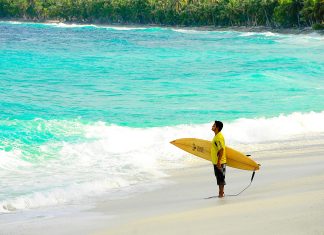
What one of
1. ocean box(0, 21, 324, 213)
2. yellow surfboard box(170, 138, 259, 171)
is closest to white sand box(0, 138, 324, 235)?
yellow surfboard box(170, 138, 259, 171)

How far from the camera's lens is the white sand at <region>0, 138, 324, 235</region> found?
8352 mm

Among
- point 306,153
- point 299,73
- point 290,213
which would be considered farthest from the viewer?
point 299,73

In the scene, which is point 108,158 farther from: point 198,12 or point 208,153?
point 198,12

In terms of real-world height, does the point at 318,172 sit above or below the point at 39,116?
above

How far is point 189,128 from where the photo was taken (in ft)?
65.1

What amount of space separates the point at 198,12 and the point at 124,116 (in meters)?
122

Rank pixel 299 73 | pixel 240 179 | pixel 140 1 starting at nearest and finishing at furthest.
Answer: pixel 240 179
pixel 299 73
pixel 140 1

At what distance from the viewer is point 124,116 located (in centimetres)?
2336

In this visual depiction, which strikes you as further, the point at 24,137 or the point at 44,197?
the point at 24,137

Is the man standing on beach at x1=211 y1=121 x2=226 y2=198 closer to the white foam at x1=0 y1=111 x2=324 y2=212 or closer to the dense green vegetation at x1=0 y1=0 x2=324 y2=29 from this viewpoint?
the white foam at x1=0 y1=111 x2=324 y2=212

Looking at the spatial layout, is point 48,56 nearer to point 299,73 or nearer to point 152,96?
point 299,73

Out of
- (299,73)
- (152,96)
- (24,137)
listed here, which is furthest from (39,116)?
(299,73)

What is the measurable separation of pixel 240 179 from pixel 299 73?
92.4 ft

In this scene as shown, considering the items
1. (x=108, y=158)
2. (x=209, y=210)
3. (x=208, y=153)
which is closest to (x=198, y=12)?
(x=108, y=158)
